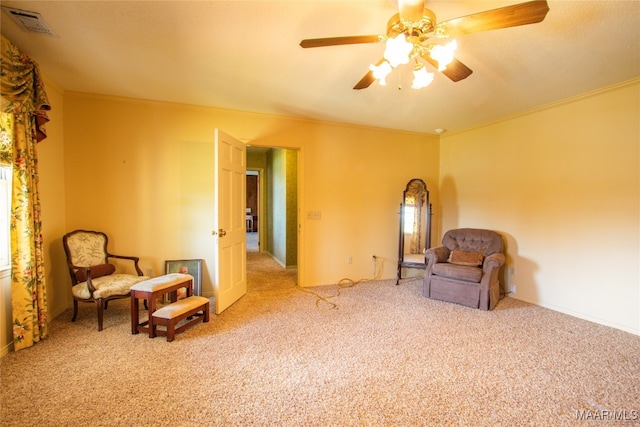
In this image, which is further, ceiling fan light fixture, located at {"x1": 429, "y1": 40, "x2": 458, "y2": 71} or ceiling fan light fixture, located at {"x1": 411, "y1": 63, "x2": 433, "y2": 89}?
ceiling fan light fixture, located at {"x1": 411, "y1": 63, "x2": 433, "y2": 89}

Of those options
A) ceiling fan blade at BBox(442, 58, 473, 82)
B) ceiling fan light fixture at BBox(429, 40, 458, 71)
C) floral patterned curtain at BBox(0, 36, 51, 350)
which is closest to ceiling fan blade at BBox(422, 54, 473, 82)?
ceiling fan blade at BBox(442, 58, 473, 82)

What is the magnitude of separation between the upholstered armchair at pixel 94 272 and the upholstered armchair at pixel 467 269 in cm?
342

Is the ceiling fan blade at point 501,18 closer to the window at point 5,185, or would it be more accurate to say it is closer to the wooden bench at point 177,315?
the wooden bench at point 177,315

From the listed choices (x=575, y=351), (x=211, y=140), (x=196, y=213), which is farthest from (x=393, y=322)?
(x=211, y=140)

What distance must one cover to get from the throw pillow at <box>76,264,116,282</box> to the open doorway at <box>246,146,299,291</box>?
1642mm

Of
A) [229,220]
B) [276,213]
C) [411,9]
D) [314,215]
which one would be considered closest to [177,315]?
[229,220]

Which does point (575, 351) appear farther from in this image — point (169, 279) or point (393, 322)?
point (169, 279)

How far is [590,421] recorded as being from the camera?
1.63 m

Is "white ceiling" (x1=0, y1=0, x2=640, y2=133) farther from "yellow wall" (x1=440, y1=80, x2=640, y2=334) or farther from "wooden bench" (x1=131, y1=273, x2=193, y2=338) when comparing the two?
"wooden bench" (x1=131, y1=273, x2=193, y2=338)

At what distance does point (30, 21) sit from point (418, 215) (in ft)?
14.9

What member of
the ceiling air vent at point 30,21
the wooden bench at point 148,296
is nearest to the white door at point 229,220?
the wooden bench at point 148,296

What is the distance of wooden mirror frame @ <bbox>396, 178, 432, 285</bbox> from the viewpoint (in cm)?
430

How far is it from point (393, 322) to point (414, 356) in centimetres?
65

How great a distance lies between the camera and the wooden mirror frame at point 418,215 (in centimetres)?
430
